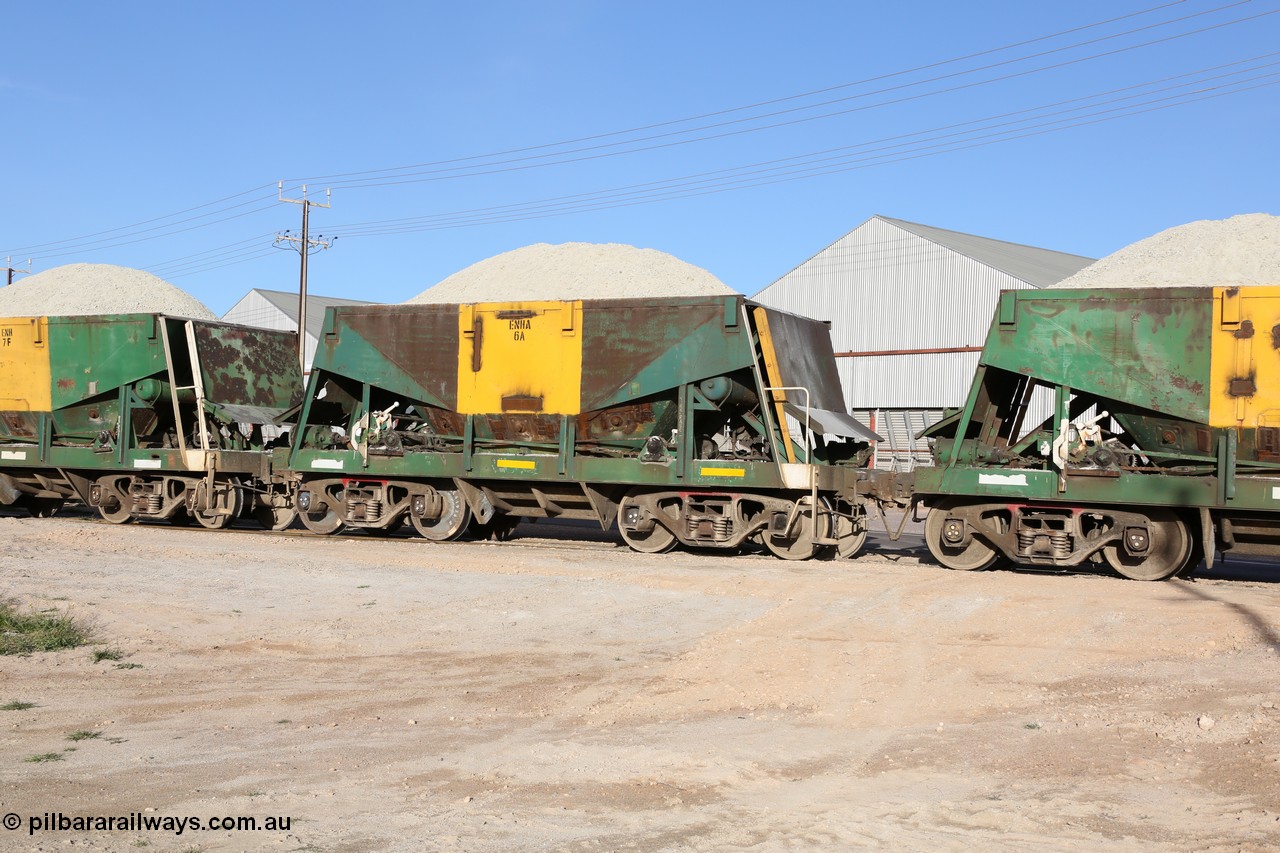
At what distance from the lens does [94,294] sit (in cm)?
8106

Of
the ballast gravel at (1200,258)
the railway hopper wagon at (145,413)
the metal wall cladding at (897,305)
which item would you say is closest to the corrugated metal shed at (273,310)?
the metal wall cladding at (897,305)

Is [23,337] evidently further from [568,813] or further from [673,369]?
[568,813]

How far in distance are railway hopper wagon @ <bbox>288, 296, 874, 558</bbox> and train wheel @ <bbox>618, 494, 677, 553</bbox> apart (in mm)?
27

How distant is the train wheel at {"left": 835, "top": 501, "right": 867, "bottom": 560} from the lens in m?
15.2

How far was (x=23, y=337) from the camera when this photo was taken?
67.7ft

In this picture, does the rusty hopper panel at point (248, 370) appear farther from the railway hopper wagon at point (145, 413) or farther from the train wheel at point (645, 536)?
the train wheel at point (645, 536)

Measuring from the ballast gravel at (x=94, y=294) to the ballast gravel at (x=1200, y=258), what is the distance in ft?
188

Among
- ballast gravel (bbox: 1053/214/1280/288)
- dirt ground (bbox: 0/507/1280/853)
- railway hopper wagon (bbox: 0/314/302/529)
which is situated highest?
ballast gravel (bbox: 1053/214/1280/288)

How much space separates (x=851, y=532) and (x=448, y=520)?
573 cm

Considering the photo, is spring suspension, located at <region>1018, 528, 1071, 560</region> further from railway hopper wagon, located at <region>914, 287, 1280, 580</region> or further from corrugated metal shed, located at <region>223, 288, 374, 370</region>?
corrugated metal shed, located at <region>223, 288, 374, 370</region>

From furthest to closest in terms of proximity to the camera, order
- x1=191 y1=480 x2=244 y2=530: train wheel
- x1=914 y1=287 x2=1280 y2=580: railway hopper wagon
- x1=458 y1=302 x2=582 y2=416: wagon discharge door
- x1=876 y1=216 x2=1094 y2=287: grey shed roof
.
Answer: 1. x1=876 y1=216 x2=1094 y2=287: grey shed roof
2. x1=191 y1=480 x2=244 y2=530: train wheel
3. x1=458 y1=302 x2=582 y2=416: wagon discharge door
4. x1=914 y1=287 x2=1280 y2=580: railway hopper wagon

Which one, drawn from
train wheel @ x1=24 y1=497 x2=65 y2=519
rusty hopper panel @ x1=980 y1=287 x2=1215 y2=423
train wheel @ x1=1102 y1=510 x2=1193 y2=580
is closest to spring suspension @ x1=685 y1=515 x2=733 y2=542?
rusty hopper panel @ x1=980 y1=287 x2=1215 y2=423

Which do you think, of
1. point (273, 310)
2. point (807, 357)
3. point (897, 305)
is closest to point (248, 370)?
point (807, 357)

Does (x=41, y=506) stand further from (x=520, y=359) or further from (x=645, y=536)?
(x=645, y=536)
